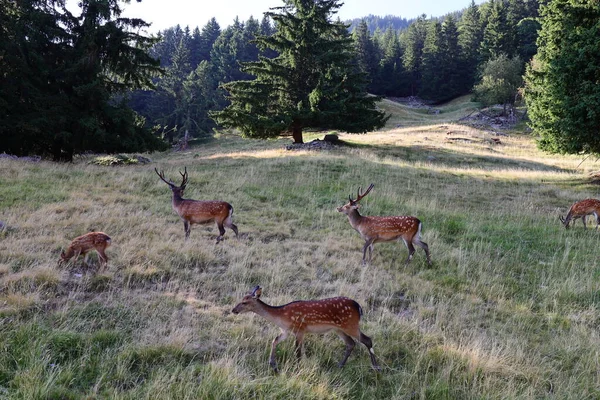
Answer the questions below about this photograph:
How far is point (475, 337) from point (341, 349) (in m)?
1.79

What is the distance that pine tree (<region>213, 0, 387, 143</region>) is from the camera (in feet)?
82.1

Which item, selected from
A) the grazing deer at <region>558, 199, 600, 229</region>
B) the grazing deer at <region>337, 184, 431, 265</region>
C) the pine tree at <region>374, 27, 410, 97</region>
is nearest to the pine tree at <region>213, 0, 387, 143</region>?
the grazing deer at <region>558, 199, 600, 229</region>

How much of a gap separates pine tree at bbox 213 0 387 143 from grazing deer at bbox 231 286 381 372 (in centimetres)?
2061

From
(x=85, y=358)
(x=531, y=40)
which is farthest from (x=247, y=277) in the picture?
(x=531, y=40)

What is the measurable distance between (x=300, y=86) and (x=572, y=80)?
15508 millimetres

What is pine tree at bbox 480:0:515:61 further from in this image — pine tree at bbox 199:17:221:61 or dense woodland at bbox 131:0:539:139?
pine tree at bbox 199:17:221:61

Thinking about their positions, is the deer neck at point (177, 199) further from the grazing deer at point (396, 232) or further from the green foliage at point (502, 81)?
the green foliage at point (502, 81)

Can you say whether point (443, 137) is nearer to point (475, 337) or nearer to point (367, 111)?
point (367, 111)

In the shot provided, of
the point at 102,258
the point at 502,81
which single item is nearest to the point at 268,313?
the point at 102,258

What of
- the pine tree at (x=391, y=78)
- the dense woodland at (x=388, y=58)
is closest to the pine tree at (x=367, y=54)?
the dense woodland at (x=388, y=58)

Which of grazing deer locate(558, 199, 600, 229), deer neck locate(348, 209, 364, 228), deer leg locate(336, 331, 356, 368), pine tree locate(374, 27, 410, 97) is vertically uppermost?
pine tree locate(374, 27, 410, 97)

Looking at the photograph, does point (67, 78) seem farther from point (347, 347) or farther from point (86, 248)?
point (347, 347)

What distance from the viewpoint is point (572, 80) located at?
56.8 ft

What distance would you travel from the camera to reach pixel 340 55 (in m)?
26.1
